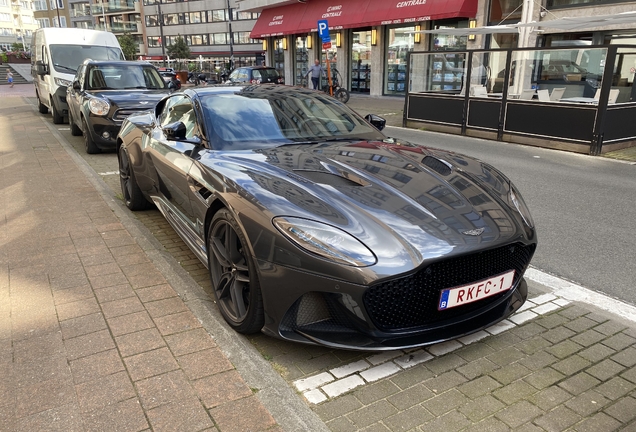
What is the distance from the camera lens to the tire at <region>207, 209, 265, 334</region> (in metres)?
2.80

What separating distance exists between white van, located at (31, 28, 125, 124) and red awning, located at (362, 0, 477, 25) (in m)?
12.0

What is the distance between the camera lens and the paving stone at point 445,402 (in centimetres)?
237

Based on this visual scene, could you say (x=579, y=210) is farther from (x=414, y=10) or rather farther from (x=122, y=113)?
(x=414, y=10)

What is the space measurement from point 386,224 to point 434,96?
36.2 ft

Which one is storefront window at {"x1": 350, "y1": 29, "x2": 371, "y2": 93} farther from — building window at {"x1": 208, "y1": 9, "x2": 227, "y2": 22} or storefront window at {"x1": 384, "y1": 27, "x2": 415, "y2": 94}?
building window at {"x1": 208, "y1": 9, "x2": 227, "y2": 22}

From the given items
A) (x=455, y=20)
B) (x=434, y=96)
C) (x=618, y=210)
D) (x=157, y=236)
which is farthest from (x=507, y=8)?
(x=157, y=236)

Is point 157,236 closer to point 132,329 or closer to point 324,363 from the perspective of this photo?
point 132,329

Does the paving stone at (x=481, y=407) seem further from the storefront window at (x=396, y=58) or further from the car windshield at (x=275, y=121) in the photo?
the storefront window at (x=396, y=58)

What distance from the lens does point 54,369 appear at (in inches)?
105

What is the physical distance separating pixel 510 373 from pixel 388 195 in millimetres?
1170

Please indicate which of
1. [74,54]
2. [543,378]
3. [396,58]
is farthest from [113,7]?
[543,378]

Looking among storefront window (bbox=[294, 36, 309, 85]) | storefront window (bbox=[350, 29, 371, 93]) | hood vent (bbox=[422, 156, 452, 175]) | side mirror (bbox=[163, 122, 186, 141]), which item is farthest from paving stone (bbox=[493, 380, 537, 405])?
storefront window (bbox=[294, 36, 309, 85])

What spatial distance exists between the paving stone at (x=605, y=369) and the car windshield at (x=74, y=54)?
14.2 m

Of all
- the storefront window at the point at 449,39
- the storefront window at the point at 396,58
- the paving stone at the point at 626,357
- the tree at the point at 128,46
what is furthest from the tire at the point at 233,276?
the tree at the point at 128,46
